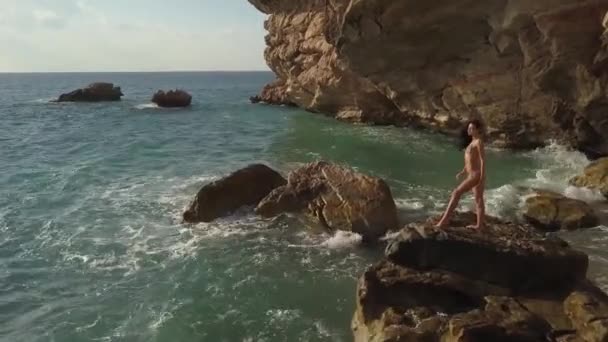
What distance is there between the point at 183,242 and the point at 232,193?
2.86 m

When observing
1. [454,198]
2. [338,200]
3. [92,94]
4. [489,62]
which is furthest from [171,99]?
[454,198]

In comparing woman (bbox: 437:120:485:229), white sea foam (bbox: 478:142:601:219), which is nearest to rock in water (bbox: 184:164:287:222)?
white sea foam (bbox: 478:142:601:219)

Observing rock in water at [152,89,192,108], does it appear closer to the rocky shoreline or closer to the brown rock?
the rocky shoreline

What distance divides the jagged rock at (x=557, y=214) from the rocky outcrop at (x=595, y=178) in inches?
112

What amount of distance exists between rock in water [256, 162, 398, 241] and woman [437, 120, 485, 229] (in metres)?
4.42

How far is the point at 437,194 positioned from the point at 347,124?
72.1 ft

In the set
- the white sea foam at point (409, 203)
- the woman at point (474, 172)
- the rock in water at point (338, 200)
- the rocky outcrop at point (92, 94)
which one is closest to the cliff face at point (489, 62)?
the white sea foam at point (409, 203)

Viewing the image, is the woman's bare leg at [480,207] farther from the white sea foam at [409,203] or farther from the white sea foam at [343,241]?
the white sea foam at [409,203]

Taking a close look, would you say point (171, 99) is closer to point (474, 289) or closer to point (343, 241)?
point (343, 241)

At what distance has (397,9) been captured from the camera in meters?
27.9

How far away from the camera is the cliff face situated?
2262 cm

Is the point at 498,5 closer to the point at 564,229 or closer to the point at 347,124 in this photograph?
the point at 564,229

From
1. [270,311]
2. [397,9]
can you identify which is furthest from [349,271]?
[397,9]

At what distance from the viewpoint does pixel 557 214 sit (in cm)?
1645
